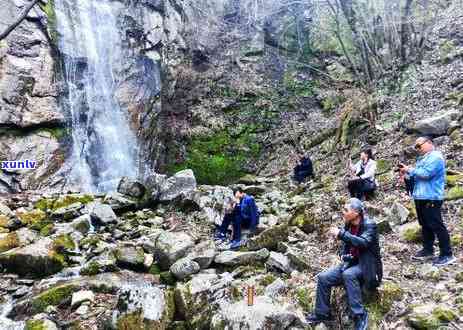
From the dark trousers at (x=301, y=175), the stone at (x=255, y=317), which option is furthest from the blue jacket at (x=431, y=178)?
the dark trousers at (x=301, y=175)

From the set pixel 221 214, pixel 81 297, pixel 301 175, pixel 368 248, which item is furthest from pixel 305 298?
pixel 301 175

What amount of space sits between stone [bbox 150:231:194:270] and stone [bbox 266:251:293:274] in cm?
184

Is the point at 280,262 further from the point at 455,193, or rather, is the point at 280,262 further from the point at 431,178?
the point at 455,193

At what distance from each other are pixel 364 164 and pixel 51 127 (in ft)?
36.8

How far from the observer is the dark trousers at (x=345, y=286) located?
4.56m

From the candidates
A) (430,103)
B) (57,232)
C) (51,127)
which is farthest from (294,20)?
(57,232)

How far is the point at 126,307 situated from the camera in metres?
5.32

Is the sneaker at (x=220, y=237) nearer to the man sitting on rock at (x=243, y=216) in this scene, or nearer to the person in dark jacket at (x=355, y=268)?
the man sitting on rock at (x=243, y=216)

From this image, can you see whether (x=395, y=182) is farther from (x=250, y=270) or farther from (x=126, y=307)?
(x=126, y=307)

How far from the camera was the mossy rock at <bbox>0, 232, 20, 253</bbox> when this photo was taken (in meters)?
8.41

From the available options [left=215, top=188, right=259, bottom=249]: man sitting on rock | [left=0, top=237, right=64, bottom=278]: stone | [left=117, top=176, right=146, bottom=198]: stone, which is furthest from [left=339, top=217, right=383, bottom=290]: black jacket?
[left=117, top=176, right=146, bottom=198]: stone

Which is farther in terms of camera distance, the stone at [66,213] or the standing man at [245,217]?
the stone at [66,213]

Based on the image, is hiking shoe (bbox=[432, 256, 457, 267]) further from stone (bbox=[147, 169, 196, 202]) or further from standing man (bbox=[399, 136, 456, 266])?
stone (bbox=[147, 169, 196, 202])

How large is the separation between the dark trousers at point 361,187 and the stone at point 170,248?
142 inches
